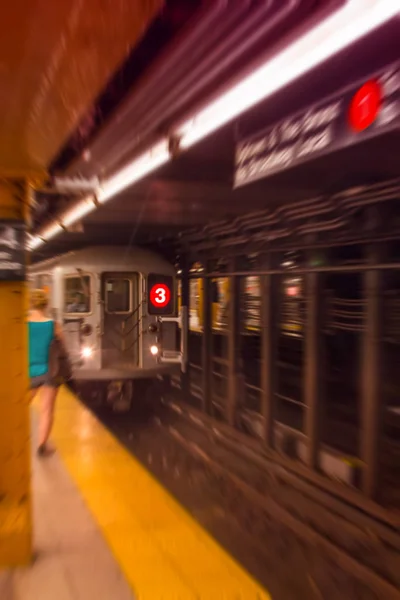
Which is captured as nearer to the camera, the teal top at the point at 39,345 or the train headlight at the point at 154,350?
the teal top at the point at 39,345

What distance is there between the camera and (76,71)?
2275mm

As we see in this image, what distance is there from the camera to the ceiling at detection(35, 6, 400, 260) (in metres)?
3.15

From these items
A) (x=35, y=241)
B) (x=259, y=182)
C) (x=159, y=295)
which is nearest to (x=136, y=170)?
(x=259, y=182)

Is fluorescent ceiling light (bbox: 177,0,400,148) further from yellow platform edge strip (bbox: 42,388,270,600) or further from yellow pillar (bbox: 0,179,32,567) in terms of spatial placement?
yellow platform edge strip (bbox: 42,388,270,600)

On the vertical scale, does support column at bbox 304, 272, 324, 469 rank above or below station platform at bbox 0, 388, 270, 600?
above

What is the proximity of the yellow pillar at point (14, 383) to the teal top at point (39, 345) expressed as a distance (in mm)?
2186

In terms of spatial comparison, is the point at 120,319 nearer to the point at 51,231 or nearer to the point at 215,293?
the point at 215,293

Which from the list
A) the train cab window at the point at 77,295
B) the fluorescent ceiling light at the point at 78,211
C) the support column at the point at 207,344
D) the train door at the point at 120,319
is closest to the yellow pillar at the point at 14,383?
the fluorescent ceiling light at the point at 78,211

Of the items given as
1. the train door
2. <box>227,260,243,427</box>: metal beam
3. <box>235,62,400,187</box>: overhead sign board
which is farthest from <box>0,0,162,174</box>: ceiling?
the train door

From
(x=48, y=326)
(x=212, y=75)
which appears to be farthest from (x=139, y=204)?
(x=212, y=75)

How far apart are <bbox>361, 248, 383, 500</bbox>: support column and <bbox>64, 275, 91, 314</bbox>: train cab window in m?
5.46

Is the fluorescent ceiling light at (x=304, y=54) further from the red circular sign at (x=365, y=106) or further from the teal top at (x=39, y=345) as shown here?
the teal top at (x=39, y=345)

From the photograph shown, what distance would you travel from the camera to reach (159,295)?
31.8 feet

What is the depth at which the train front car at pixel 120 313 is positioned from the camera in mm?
9484
